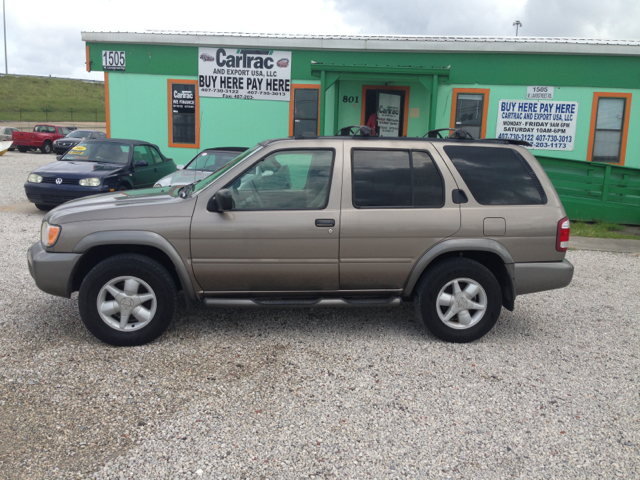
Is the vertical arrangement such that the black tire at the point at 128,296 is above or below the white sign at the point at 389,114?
below

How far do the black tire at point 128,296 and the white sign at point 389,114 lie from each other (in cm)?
1062

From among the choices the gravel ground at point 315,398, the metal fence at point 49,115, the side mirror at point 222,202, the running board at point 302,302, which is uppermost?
the metal fence at point 49,115

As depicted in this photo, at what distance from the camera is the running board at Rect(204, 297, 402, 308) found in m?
4.65

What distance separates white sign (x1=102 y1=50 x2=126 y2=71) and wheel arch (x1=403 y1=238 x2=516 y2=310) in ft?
39.5

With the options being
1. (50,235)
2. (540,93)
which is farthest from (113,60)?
(50,235)

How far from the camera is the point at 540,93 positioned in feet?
44.2

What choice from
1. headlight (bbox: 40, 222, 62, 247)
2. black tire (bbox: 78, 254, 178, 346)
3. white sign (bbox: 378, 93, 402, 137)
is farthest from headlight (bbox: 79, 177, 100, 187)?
white sign (bbox: 378, 93, 402, 137)

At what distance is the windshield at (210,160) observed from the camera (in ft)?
36.0

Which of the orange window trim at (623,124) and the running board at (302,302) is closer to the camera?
the running board at (302,302)

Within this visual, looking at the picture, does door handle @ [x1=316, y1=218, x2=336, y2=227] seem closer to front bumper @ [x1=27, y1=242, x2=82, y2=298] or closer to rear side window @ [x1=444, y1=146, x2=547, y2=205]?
rear side window @ [x1=444, y1=146, x2=547, y2=205]

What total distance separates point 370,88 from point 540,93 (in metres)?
4.07

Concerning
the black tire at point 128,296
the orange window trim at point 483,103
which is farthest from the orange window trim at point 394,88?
the black tire at point 128,296

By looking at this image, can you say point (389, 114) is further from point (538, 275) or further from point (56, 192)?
point (538, 275)

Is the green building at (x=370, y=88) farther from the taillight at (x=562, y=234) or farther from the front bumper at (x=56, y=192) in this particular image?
the taillight at (x=562, y=234)
